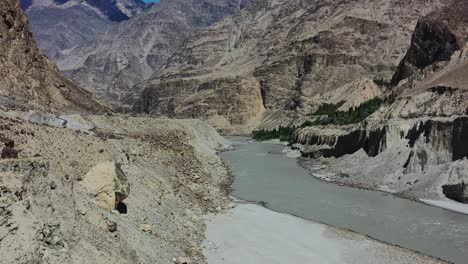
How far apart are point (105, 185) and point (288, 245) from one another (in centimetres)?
888

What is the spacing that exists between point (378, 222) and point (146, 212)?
46.9 feet

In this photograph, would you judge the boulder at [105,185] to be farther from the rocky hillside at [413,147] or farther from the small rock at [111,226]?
the rocky hillside at [413,147]

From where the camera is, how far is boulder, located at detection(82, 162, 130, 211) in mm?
19891

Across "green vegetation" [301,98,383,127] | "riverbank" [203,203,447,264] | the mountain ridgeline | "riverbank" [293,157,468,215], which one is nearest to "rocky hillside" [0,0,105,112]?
"riverbank" [293,157,468,215]

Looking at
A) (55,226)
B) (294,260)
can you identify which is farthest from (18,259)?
(294,260)

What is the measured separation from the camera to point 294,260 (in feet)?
72.6

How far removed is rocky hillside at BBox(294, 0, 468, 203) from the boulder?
80.4ft

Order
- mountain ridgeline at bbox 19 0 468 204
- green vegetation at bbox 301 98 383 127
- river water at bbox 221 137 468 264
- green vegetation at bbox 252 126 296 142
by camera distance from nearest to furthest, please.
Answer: river water at bbox 221 137 468 264 → mountain ridgeline at bbox 19 0 468 204 → green vegetation at bbox 301 98 383 127 → green vegetation at bbox 252 126 296 142

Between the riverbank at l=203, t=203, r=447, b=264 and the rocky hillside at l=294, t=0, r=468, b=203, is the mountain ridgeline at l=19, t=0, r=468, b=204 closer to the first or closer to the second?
the rocky hillside at l=294, t=0, r=468, b=203

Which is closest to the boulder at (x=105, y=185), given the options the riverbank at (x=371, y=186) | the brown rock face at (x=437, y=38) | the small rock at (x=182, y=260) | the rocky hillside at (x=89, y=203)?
the rocky hillside at (x=89, y=203)

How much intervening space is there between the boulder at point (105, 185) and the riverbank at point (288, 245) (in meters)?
4.39

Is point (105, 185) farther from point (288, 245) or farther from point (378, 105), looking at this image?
point (378, 105)

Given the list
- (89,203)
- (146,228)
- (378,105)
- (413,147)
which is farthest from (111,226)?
(378,105)

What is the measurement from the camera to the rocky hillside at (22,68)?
49250 mm
